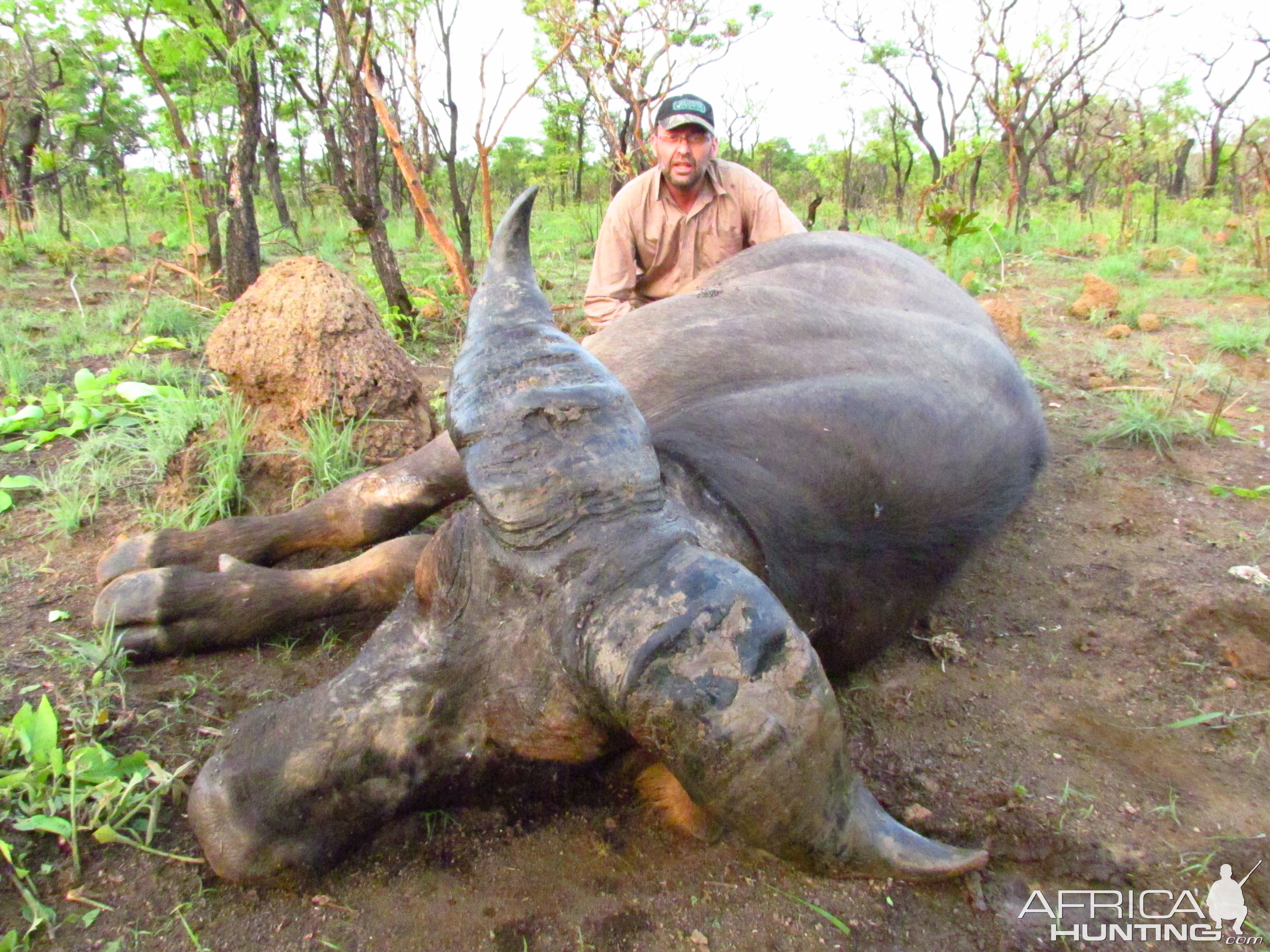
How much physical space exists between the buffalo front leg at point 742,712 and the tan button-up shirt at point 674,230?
353cm

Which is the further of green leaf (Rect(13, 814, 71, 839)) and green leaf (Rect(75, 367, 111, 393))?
green leaf (Rect(75, 367, 111, 393))

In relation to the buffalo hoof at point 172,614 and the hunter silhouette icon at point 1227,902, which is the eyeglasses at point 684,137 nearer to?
the buffalo hoof at point 172,614

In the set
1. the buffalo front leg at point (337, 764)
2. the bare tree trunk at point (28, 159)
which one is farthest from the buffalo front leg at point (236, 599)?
the bare tree trunk at point (28, 159)

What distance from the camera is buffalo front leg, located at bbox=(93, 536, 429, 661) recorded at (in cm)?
265

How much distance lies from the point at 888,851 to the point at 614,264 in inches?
156

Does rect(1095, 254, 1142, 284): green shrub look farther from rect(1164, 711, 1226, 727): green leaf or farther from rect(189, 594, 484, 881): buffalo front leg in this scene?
rect(189, 594, 484, 881): buffalo front leg

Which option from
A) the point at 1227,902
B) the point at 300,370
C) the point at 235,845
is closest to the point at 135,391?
the point at 300,370

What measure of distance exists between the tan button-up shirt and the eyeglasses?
0.21 metres

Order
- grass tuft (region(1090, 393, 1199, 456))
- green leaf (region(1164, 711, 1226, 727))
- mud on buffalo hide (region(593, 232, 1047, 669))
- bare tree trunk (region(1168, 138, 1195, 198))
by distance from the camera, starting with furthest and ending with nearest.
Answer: bare tree trunk (region(1168, 138, 1195, 198))
grass tuft (region(1090, 393, 1199, 456))
green leaf (region(1164, 711, 1226, 727))
mud on buffalo hide (region(593, 232, 1047, 669))

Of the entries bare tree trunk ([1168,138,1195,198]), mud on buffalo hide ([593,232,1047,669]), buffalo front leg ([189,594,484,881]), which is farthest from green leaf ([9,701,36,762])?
bare tree trunk ([1168,138,1195,198])

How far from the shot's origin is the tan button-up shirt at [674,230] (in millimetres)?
5078

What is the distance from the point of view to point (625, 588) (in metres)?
1.65

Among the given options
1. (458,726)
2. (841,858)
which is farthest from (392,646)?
(841,858)

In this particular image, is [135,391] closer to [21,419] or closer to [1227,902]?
[21,419]
